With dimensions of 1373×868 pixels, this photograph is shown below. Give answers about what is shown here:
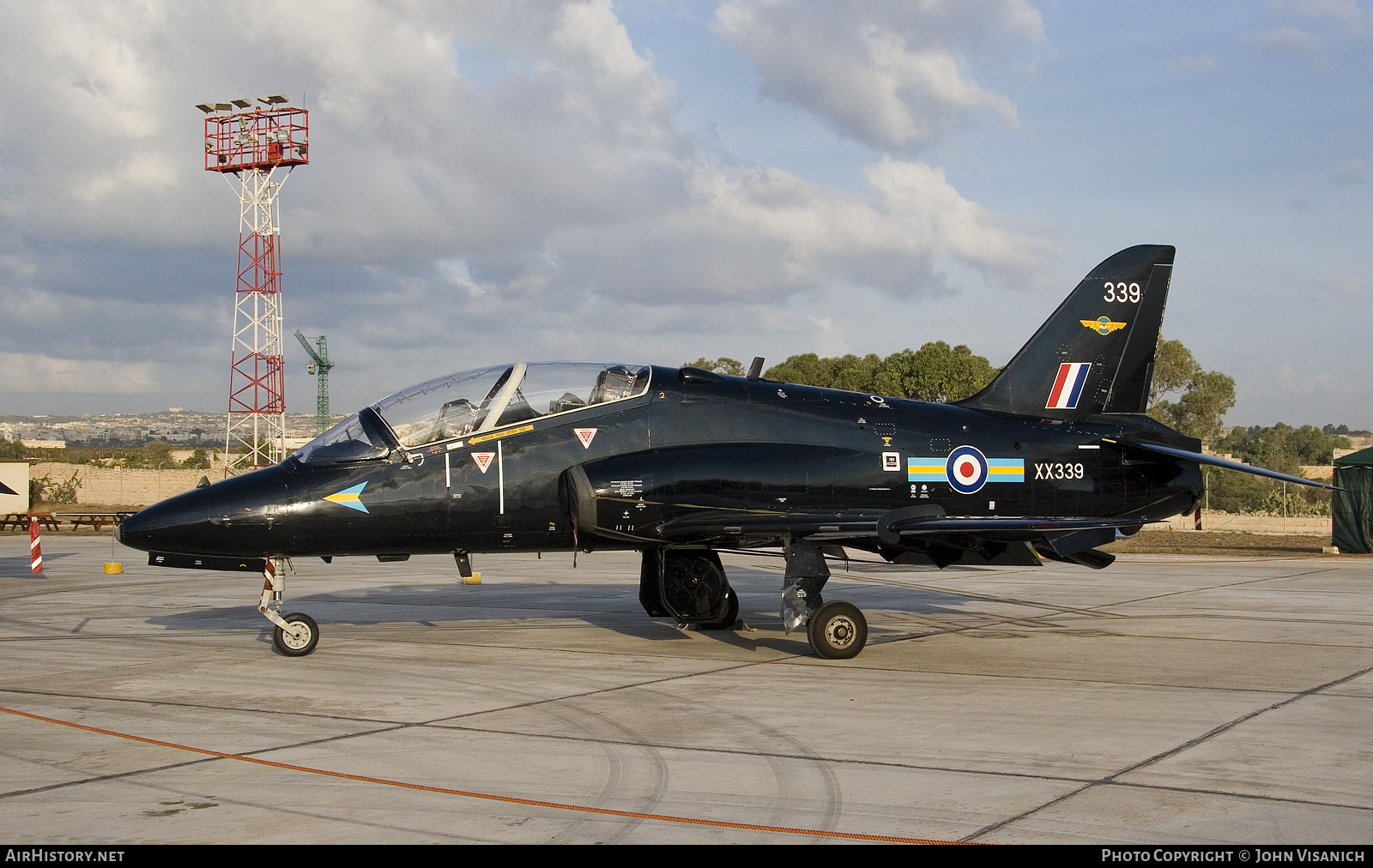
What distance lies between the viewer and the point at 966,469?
518 inches

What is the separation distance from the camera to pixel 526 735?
8.09 metres

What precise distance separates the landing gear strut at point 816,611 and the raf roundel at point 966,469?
219 cm

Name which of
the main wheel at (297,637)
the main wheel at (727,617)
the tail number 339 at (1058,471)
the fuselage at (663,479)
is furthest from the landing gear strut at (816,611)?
the main wheel at (297,637)

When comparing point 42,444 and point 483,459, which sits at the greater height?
point 42,444

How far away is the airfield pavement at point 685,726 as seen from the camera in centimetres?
598

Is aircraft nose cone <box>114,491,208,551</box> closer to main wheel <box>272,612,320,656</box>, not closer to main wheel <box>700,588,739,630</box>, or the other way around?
main wheel <box>272,612,320,656</box>

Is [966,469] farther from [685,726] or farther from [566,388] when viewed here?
[685,726]

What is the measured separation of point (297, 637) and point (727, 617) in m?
5.21

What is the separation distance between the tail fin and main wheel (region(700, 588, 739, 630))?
13.2 ft

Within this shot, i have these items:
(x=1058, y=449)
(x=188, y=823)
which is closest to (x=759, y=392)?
(x=1058, y=449)

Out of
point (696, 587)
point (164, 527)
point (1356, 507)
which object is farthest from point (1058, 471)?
point (1356, 507)
